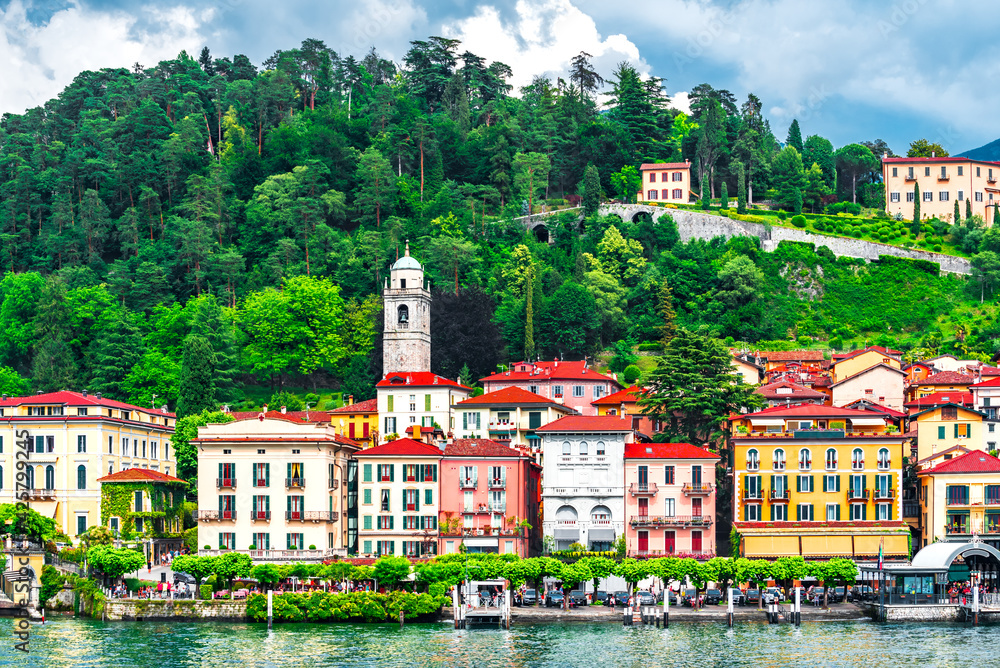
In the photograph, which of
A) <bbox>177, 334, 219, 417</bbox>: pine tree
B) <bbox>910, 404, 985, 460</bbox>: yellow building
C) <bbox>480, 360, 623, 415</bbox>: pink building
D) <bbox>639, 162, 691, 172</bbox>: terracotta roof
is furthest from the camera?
<bbox>639, 162, 691, 172</bbox>: terracotta roof

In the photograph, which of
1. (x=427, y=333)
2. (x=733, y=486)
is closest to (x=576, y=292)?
(x=427, y=333)

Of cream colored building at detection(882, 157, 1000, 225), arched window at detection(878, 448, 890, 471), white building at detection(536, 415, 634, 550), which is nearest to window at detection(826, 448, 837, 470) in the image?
arched window at detection(878, 448, 890, 471)

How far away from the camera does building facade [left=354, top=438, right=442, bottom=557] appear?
290ft

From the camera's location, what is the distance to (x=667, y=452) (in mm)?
89250

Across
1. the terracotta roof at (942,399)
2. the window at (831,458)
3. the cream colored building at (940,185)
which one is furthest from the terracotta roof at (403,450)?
the cream colored building at (940,185)

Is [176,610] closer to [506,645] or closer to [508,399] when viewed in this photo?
[506,645]

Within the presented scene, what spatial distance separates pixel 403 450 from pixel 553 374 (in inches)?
891

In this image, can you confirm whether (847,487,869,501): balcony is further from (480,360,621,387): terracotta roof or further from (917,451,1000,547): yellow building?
(480,360,621,387): terracotta roof

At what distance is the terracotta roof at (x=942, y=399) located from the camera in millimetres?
99312

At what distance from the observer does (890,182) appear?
519 ft

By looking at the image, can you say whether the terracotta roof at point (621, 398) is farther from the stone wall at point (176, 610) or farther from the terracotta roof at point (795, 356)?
the stone wall at point (176, 610)

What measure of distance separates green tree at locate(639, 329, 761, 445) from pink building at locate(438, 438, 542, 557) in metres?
12.4

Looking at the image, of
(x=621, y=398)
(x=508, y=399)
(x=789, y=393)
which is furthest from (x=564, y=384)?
(x=789, y=393)

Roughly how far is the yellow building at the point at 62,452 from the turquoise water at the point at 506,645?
15.8 metres
